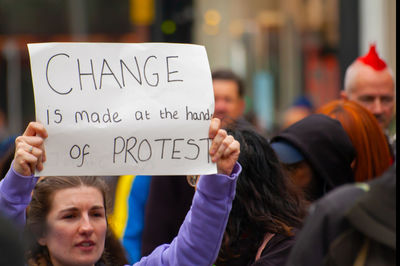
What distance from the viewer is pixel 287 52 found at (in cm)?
1587

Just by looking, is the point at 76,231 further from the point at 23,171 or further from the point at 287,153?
the point at 287,153

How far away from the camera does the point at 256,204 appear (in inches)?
127

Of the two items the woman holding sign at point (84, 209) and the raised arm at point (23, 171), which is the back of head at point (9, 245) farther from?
the raised arm at point (23, 171)

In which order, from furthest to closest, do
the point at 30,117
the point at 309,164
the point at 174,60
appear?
the point at 30,117 → the point at 309,164 → the point at 174,60

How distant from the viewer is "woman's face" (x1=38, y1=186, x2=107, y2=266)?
10.2ft

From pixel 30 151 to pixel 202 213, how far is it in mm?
618

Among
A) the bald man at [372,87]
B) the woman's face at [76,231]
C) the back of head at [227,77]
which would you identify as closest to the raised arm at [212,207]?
the woman's face at [76,231]

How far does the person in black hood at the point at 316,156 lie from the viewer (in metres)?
3.88

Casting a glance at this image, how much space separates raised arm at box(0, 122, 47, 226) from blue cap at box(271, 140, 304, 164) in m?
1.38

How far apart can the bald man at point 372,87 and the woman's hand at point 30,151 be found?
8.40ft

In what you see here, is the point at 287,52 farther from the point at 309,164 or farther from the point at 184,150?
the point at 184,150

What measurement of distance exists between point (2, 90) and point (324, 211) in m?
17.5

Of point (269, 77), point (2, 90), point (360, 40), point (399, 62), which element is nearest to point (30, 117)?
point (2, 90)

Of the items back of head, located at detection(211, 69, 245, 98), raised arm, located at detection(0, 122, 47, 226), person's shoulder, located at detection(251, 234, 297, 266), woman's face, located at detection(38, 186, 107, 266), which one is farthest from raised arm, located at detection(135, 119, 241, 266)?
back of head, located at detection(211, 69, 245, 98)
